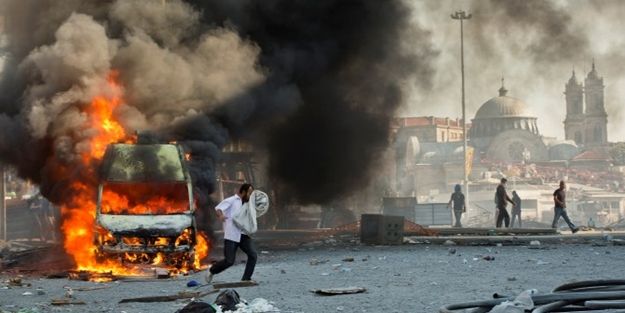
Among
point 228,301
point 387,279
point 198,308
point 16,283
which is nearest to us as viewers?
point 198,308

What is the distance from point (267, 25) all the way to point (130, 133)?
8.13m

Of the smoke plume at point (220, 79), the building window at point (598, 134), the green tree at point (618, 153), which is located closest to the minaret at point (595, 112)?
the building window at point (598, 134)

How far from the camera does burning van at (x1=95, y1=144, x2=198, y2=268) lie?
1686cm

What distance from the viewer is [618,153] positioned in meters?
136

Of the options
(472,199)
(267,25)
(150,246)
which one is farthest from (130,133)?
(472,199)

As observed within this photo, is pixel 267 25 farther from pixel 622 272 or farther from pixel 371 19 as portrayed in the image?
pixel 622 272

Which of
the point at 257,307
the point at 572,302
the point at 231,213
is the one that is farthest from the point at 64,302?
the point at 572,302

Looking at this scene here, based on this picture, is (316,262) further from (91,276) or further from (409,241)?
(409,241)

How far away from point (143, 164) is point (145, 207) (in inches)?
41.4

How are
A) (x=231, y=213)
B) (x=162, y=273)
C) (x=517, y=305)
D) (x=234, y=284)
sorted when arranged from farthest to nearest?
(x=162, y=273) → (x=231, y=213) → (x=234, y=284) → (x=517, y=305)

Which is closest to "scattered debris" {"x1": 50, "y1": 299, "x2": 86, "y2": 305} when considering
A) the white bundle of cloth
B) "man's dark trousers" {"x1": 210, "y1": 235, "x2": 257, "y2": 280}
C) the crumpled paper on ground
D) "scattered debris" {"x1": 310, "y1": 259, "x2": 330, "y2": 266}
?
"man's dark trousers" {"x1": 210, "y1": 235, "x2": 257, "y2": 280}

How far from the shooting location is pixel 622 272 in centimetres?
1573

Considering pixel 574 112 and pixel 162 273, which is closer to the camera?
pixel 162 273

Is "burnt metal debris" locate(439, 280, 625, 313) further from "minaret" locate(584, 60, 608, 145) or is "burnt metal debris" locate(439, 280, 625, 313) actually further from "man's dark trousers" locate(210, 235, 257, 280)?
"minaret" locate(584, 60, 608, 145)
